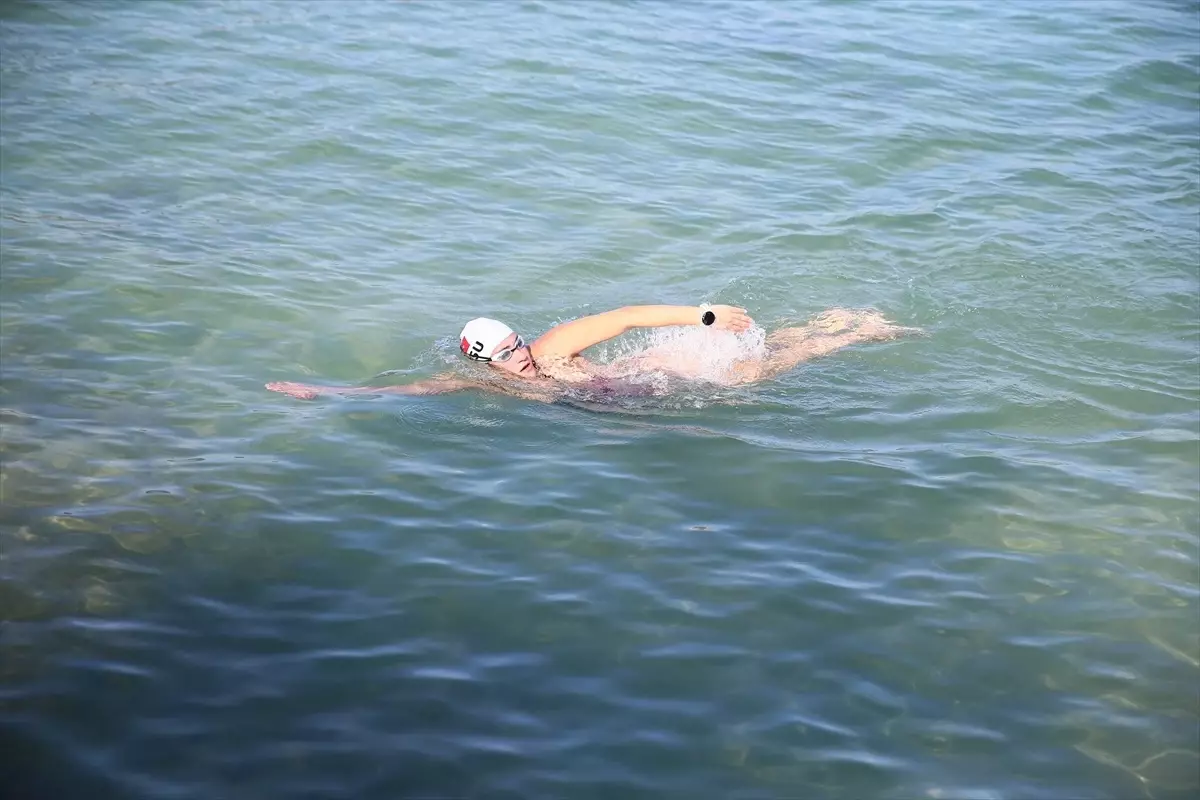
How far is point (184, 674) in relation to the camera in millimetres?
7078

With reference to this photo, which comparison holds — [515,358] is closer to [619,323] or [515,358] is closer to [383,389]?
[619,323]

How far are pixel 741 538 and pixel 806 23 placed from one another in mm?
15980

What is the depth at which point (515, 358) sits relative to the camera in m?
10.4

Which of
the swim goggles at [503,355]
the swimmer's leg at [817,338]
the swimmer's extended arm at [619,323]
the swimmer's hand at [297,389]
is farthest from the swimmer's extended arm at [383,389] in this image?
the swimmer's leg at [817,338]

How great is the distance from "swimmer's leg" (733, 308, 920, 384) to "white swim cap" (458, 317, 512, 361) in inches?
84.5

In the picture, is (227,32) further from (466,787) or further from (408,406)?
(466,787)

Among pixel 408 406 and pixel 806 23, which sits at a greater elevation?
pixel 806 23

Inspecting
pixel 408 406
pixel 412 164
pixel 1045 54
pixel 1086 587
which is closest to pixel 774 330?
pixel 408 406

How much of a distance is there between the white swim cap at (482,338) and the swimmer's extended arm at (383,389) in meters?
0.37

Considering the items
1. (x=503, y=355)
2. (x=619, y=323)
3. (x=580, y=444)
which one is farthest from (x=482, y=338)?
(x=580, y=444)

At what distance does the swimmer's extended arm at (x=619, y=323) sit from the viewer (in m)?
9.67

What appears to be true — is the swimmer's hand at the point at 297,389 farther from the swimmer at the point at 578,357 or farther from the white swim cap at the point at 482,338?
the white swim cap at the point at 482,338

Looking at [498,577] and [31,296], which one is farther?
[31,296]

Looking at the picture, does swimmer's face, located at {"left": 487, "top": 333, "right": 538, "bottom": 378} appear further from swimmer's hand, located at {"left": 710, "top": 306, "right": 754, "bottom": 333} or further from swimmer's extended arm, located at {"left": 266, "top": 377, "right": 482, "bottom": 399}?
swimmer's hand, located at {"left": 710, "top": 306, "right": 754, "bottom": 333}
